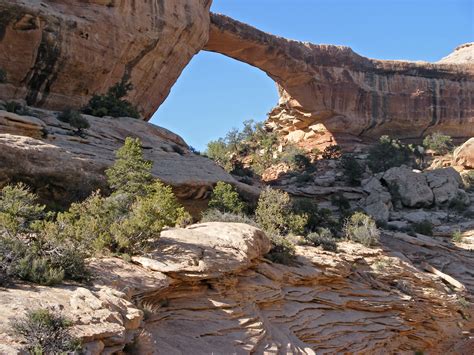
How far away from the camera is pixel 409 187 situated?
28891mm

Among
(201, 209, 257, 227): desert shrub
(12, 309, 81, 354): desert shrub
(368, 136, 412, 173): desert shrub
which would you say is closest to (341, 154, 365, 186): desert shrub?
(368, 136, 412, 173): desert shrub

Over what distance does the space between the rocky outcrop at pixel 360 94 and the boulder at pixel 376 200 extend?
921cm

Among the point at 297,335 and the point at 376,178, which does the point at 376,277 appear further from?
the point at 376,178

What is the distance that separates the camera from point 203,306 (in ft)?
33.6

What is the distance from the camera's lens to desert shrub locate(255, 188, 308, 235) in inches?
658

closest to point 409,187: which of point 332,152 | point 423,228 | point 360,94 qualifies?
point 423,228

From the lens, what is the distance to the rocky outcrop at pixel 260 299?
7.35 m

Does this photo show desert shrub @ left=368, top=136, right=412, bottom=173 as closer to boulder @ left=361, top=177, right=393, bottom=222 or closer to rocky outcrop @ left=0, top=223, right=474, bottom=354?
boulder @ left=361, top=177, right=393, bottom=222

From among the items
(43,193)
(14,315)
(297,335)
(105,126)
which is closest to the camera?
(14,315)

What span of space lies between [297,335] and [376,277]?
533cm

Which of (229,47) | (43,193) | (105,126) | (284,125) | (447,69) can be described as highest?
(447,69)

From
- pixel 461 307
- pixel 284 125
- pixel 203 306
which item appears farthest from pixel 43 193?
pixel 284 125

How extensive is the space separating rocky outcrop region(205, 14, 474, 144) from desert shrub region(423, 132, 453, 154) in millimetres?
1575

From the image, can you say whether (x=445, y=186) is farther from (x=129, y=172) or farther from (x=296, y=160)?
(x=129, y=172)
